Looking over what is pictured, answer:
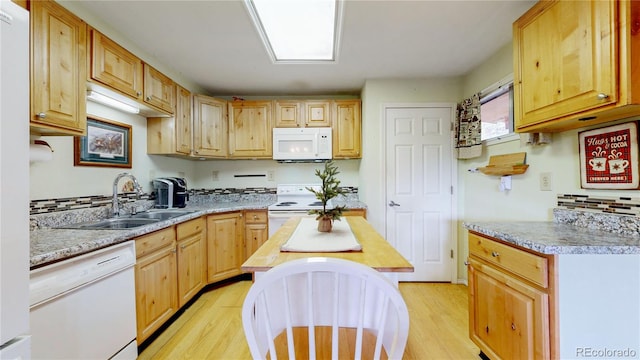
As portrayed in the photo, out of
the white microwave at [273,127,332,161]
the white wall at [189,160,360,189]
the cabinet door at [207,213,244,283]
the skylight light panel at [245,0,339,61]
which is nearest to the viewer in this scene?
the skylight light panel at [245,0,339,61]

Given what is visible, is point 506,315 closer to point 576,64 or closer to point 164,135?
point 576,64

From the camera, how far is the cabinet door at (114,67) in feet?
5.39

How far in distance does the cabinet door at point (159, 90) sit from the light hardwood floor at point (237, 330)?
1857 millimetres

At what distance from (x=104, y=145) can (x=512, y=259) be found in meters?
2.87

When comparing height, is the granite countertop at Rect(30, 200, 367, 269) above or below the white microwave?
below

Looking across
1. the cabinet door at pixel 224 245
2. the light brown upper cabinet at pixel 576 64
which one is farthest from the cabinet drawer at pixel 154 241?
the light brown upper cabinet at pixel 576 64

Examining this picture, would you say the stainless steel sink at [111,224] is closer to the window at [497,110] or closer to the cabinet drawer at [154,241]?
the cabinet drawer at [154,241]

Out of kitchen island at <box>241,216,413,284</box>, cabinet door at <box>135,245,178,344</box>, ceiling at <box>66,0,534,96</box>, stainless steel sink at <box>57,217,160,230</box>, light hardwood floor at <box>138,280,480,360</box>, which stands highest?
ceiling at <box>66,0,534,96</box>

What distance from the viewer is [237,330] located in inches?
78.2

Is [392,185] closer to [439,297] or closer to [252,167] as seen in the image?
[439,297]

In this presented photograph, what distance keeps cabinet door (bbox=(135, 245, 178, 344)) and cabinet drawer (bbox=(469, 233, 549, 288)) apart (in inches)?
84.6

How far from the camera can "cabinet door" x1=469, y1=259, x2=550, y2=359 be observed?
1153 millimetres

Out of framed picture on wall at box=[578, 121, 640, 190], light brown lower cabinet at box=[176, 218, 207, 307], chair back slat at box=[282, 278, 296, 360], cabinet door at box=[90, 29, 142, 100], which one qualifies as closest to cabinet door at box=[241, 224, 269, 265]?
light brown lower cabinet at box=[176, 218, 207, 307]

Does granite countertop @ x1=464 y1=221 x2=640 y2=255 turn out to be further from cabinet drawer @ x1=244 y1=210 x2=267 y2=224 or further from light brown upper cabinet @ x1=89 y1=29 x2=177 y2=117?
light brown upper cabinet @ x1=89 y1=29 x2=177 y2=117
